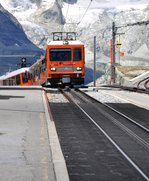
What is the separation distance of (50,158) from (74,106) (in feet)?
50.5

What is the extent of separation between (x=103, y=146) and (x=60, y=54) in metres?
29.5

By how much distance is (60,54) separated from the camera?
41.6 m

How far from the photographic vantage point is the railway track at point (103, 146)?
30.6 feet

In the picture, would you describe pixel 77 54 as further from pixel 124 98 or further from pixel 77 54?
pixel 124 98

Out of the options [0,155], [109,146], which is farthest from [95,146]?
[0,155]

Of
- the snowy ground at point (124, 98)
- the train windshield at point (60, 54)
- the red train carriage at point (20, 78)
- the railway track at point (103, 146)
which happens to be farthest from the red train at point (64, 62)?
the railway track at point (103, 146)

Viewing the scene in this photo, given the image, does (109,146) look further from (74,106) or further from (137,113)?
(74,106)

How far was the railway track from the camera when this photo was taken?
30.6ft

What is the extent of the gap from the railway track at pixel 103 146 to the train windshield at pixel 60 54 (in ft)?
68.2

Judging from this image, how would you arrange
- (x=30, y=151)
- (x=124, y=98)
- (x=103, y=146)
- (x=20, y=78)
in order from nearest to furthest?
(x=30, y=151) → (x=103, y=146) → (x=124, y=98) → (x=20, y=78)

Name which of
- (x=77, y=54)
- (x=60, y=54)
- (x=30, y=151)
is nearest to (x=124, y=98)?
(x=77, y=54)

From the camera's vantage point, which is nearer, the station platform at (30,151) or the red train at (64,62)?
the station platform at (30,151)

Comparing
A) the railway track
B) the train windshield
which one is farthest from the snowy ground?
the railway track

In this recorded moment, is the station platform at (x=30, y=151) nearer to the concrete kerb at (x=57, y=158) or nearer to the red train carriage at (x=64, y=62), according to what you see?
the concrete kerb at (x=57, y=158)
